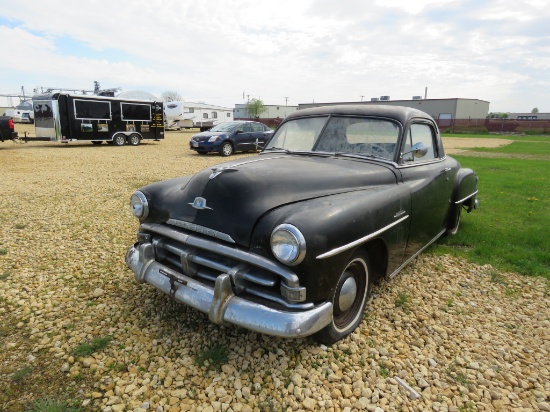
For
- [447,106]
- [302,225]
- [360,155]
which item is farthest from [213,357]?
[447,106]

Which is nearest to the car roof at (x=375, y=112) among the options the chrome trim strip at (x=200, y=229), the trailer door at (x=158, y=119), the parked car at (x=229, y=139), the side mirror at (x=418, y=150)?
the side mirror at (x=418, y=150)

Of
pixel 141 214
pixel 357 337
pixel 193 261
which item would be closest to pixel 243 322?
pixel 193 261

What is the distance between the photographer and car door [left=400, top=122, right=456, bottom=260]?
11.8 feet

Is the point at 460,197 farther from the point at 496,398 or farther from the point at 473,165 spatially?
the point at 473,165

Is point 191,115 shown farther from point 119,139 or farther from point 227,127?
point 227,127

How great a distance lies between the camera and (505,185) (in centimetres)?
910

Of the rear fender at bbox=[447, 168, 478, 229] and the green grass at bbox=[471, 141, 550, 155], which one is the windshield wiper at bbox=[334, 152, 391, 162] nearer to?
the rear fender at bbox=[447, 168, 478, 229]

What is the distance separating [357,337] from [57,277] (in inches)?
125

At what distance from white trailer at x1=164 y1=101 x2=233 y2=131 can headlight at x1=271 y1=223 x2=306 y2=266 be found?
31.5m

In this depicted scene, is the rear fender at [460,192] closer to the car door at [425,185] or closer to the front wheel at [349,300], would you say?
the car door at [425,185]

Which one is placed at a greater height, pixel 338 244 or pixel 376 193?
pixel 376 193

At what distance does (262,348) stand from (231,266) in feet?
2.31

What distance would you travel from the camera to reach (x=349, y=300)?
2.83 meters

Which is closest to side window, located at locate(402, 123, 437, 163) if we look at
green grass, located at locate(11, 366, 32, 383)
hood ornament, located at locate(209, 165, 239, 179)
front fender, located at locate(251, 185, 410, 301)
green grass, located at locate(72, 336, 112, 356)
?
front fender, located at locate(251, 185, 410, 301)
